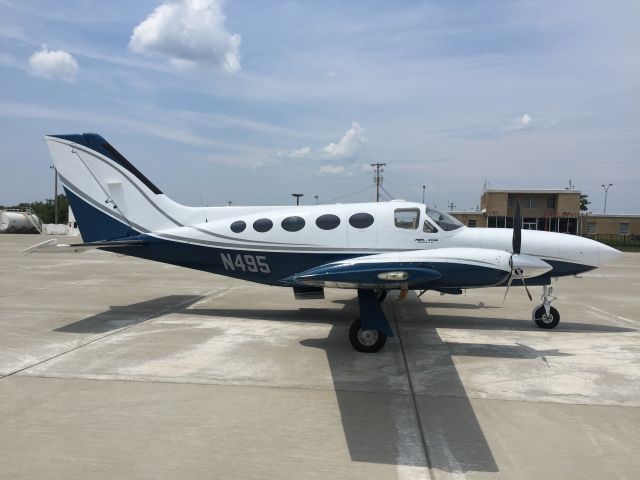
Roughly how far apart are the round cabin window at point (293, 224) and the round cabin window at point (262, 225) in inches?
11.7

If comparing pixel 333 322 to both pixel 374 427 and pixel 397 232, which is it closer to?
pixel 397 232

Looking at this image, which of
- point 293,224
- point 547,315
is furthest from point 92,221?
point 547,315

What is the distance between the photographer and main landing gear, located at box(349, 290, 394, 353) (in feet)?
24.2

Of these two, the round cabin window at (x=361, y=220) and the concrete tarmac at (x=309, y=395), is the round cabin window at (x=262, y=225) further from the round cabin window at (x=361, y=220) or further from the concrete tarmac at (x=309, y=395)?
the concrete tarmac at (x=309, y=395)

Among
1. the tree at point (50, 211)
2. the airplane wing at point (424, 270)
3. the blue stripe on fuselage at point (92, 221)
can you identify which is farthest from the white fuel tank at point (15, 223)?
the airplane wing at point (424, 270)

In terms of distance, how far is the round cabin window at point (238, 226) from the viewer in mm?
9820

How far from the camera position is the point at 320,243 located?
945 centimetres

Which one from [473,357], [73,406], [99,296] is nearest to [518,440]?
[473,357]

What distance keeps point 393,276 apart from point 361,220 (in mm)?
2711

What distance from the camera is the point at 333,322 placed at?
384 inches

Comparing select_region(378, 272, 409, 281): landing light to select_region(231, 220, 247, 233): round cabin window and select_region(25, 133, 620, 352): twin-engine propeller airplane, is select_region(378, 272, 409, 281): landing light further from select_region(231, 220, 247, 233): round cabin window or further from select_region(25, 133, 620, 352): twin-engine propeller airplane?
select_region(231, 220, 247, 233): round cabin window

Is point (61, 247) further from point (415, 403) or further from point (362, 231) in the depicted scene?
point (415, 403)

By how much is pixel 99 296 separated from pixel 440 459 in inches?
447

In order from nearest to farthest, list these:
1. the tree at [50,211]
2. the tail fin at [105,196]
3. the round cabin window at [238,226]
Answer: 1. the round cabin window at [238,226]
2. the tail fin at [105,196]
3. the tree at [50,211]
